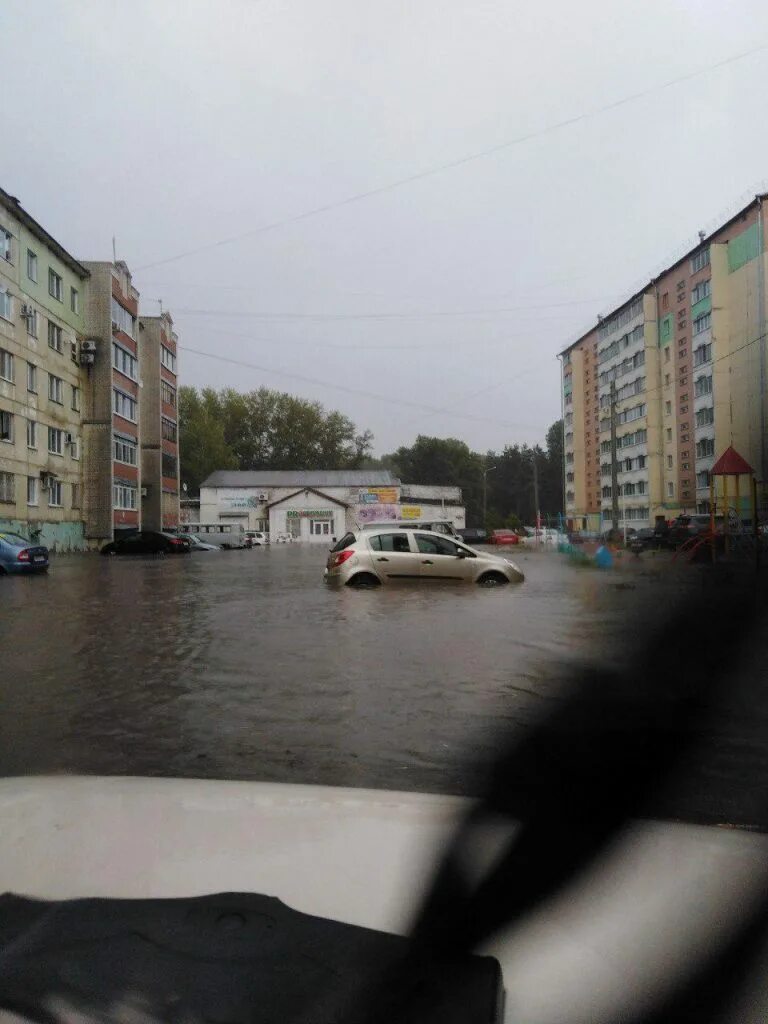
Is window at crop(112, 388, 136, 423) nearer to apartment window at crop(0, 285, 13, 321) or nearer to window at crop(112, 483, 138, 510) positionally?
window at crop(112, 483, 138, 510)

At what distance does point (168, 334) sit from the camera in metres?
56.8

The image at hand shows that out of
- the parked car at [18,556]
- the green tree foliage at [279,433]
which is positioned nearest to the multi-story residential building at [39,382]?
the parked car at [18,556]

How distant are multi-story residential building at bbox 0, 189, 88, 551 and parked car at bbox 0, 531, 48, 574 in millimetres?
8604

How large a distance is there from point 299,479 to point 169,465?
993 inches

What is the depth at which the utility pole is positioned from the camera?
22703 millimetres

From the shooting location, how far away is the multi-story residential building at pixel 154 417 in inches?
2136

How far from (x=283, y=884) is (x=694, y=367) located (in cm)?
1639

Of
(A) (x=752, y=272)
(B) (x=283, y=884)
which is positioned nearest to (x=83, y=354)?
(A) (x=752, y=272)

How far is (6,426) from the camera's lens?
109ft

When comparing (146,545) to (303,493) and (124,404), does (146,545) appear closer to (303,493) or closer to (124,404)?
(124,404)

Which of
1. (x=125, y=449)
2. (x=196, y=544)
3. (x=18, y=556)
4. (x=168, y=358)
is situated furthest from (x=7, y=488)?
(x=168, y=358)

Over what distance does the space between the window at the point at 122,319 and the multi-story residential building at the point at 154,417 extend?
5549 mm

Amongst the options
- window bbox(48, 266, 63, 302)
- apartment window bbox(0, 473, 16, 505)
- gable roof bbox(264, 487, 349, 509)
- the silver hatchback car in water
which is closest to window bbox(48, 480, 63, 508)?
apartment window bbox(0, 473, 16, 505)

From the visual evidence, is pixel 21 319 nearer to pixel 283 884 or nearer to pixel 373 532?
pixel 373 532
